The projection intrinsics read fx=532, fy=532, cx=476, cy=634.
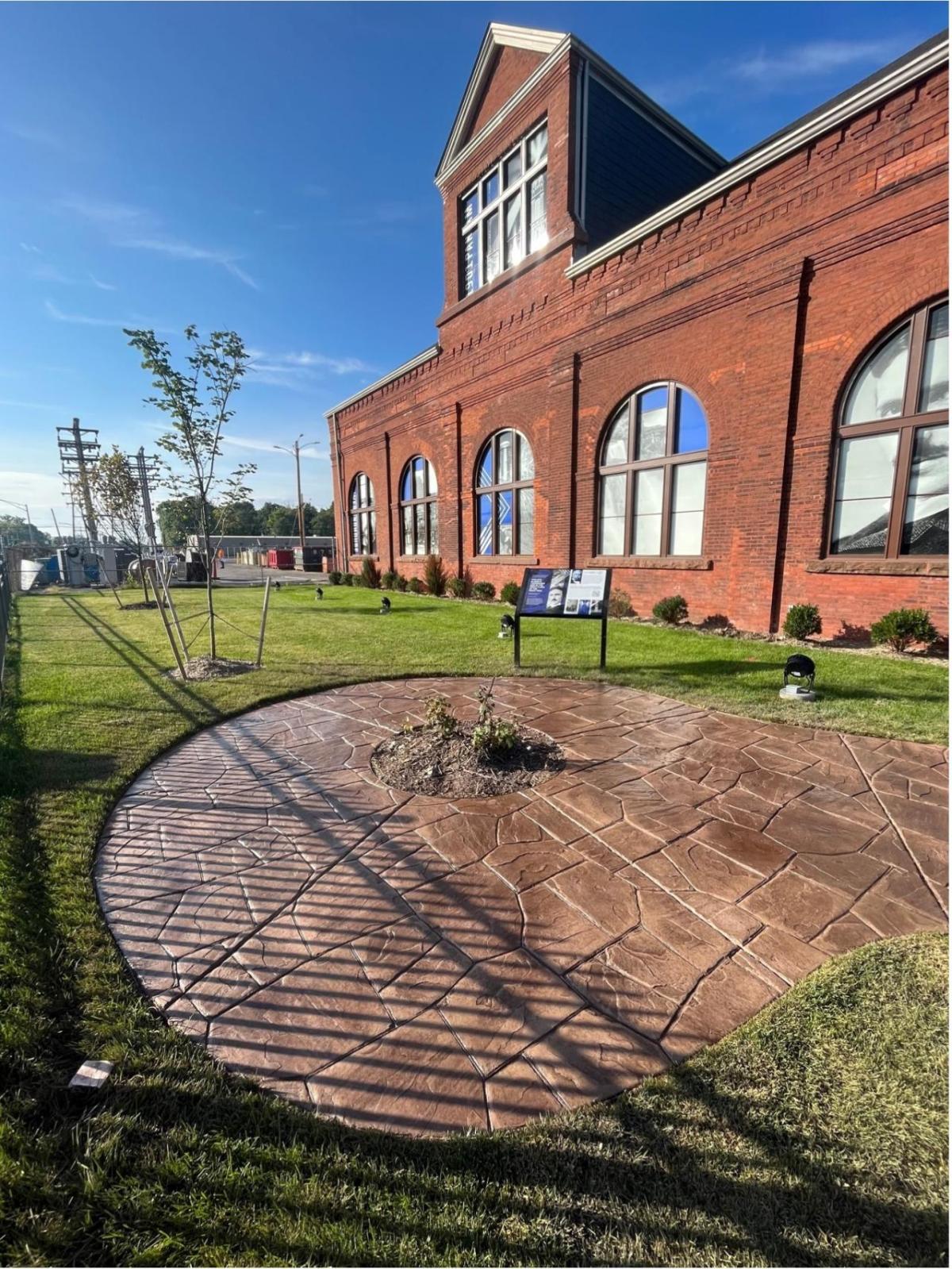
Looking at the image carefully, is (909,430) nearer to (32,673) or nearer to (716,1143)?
(716,1143)

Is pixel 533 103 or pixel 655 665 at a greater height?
pixel 533 103

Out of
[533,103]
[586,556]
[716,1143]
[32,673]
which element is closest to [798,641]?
[586,556]

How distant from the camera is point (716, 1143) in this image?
1486mm

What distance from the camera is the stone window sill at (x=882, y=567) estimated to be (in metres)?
6.95

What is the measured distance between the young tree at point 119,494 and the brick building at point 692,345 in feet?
25.9

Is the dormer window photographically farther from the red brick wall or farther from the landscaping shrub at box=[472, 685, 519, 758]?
the landscaping shrub at box=[472, 685, 519, 758]

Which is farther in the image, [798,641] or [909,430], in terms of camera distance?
[798,641]

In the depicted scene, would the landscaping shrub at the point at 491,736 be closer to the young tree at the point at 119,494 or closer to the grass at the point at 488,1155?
the grass at the point at 488,1155

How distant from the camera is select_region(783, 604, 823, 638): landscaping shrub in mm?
8008

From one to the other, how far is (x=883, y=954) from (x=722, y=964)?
25.9 inches

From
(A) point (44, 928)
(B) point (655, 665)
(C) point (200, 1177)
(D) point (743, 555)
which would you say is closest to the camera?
(C) point (200, 1177)

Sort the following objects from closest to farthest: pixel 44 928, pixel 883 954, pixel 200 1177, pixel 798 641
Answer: pixel 200 1177
pixel 883 954
pixel 44 928
pixel 798 641

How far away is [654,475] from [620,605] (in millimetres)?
2614

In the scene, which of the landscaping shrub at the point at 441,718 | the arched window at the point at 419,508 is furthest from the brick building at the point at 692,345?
the landscaping shrub at the point at 441,718
